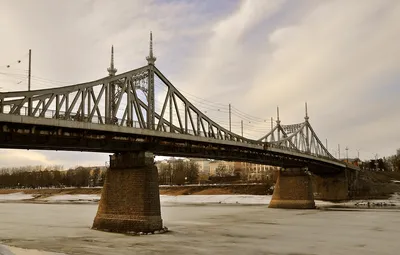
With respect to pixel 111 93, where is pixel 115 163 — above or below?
below

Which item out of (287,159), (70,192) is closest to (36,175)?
(70,192)

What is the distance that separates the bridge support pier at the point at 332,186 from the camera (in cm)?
8644

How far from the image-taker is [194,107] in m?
47.4

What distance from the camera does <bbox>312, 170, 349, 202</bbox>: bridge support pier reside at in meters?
86.4

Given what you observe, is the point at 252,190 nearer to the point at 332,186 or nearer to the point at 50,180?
the point at 332,186

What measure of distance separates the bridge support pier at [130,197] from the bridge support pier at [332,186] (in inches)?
2379

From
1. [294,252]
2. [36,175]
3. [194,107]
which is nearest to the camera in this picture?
[294,252]

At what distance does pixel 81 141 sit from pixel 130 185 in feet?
18.4

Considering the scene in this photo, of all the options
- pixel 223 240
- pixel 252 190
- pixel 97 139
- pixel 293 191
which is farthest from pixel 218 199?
pixel 223 240

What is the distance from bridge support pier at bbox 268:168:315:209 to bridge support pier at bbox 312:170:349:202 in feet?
65.7

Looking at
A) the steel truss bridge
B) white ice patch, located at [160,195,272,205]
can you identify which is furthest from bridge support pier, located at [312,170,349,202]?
the steel truss bridge

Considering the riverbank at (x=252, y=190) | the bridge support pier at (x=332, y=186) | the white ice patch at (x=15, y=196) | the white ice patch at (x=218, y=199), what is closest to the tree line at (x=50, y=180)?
the white ice patch at (x=15, y=196)

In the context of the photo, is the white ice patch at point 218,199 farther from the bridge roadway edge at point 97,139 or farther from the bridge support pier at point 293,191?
Result: the bridge roadway edge at point 97,139

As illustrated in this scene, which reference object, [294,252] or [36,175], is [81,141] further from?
[36,175]
